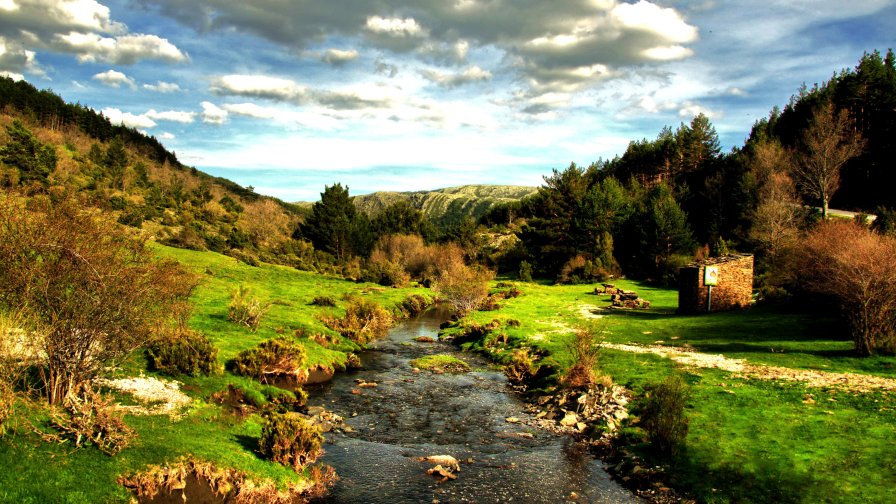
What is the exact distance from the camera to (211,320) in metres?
34.0

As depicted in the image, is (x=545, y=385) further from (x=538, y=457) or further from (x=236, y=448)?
(x=236, y=448)

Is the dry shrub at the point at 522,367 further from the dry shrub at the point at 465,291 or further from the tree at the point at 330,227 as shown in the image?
Answer: the tree at the point at 330,227

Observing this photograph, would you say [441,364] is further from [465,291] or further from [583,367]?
[465,291]

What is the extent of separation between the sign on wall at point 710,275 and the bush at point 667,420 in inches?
1243

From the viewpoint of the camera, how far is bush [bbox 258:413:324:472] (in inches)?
648

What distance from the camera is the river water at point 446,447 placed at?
16.2 metres

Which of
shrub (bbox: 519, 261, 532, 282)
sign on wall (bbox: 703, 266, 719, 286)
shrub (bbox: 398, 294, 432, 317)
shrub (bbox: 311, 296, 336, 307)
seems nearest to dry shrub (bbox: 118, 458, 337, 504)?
shrub (bbox: 311, 296, 336, 307)

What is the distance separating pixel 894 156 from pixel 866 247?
75.2m

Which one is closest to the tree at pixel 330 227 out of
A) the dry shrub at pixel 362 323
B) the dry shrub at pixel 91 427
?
the dry shrub at pixel 362 323

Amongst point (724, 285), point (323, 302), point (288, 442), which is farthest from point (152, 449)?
point (724, 285)

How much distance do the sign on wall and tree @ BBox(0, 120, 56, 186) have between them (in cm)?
8736

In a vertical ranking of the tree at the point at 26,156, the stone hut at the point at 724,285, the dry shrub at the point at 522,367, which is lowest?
the dry shrub at the point at 522,367

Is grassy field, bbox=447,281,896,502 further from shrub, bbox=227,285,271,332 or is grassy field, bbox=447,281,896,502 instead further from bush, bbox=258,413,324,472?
shrub, bbox=227,285,271,332

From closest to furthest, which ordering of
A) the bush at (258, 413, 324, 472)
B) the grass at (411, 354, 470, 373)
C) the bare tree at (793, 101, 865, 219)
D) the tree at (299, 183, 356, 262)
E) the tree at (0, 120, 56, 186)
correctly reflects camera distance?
1. the bush at (258, 413, 324, 472)
2. the grass at (411, 354, 470, 373)
3. the tree at (0, 120, 56, 186)
4. the bare tree at (793, 101, 865, 219)
5. the tree at (299, 183, 356, 262)
